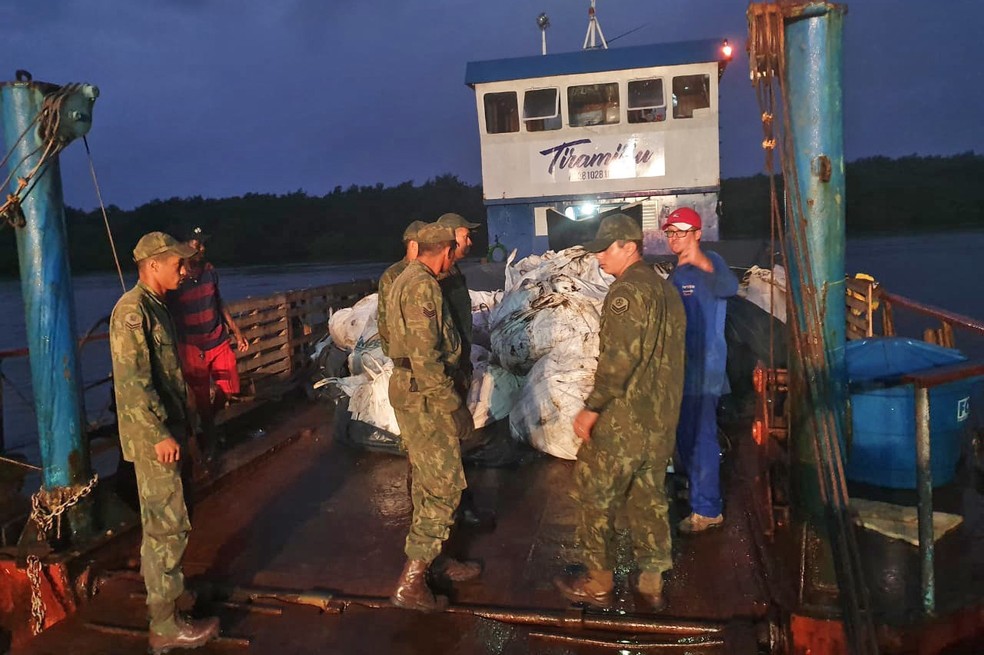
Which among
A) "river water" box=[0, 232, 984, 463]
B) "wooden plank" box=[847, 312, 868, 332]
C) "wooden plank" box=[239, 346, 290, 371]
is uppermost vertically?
"wooden plank" box=[847, 312, 868, 332]

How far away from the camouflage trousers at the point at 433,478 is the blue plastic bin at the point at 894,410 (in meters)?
2.21

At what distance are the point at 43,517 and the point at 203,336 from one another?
1486mm

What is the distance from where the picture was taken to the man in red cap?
3480 millimetres

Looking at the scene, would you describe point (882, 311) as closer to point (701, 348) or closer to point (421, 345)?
point (701, 348)

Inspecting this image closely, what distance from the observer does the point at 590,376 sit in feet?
15.5

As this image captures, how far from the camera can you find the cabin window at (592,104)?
35.9 ft

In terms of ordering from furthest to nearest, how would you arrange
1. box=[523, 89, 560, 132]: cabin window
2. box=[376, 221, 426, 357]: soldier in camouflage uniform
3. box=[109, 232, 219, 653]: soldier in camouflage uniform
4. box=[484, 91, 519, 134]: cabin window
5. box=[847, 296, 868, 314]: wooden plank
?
box=[484, 91, 519, 134]: cabin window < box=[523, 89, 560, 132]: cabin window < box=[847, 296, 868, 314]: wooden plank < box=[376, 221, 426, 357]: soldier in camouflage uniform < box=[109, 232, 219, 653]: soldier in camouflage uniform

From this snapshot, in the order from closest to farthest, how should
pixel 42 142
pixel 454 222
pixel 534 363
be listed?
pixel 42 142, pixel 454 222, pixel 534 363

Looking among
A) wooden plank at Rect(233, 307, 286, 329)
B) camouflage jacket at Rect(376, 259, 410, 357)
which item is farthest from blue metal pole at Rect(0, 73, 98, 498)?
wooden plank at Rect(233, 307, 286, 329)

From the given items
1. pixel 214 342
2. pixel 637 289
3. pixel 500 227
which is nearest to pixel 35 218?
pixel 214 342

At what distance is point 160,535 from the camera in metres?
2.80

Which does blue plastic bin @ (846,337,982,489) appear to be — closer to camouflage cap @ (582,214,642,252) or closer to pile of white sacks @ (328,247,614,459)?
pile of white sacks @ (328,247,614,459)

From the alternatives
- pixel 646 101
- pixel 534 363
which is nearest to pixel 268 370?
pixel 534 363

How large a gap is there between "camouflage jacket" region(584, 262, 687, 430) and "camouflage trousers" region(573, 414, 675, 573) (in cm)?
9
